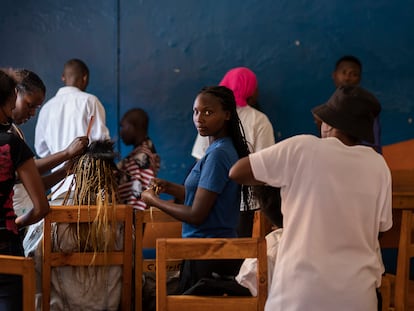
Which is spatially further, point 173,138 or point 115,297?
point 173,138

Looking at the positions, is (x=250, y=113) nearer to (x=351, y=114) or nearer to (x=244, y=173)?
(x=351, y=114)

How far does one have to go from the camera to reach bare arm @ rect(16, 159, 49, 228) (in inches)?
104

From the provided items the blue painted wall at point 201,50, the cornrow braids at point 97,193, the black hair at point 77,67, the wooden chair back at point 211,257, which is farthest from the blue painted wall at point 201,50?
the wooden chair back at point 211,257

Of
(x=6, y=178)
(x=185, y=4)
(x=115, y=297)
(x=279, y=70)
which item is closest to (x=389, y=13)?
(x=279, y=70)

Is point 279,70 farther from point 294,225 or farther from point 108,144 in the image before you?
point 294,225

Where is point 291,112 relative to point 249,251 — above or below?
above

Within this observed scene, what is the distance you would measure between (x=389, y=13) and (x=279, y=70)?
98 centimetres

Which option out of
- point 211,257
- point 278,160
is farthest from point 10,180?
point 278,160

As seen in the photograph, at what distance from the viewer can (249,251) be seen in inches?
96.0

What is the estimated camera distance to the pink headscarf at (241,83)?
5.12 metres

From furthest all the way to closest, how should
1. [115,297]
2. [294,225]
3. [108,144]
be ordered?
[108,144] < [115,297] < [294,225]

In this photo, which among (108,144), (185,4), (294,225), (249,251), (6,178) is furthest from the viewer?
(185,4)

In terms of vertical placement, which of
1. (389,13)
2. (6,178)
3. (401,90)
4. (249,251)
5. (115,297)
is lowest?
(115,297)

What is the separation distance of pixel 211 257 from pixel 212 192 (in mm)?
404
